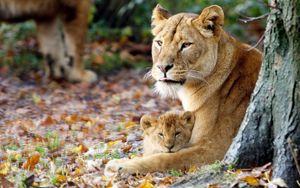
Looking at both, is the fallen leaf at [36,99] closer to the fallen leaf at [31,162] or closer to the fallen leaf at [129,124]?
the fallen leaf at [129,124]

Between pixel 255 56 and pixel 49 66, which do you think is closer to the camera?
pixel 255 56

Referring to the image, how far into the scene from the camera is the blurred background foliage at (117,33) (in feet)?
42.3

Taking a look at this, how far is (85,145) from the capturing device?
7273 millimetres

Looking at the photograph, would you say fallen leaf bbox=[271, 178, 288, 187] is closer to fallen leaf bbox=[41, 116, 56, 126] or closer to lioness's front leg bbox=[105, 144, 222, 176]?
lioness's front leg bbox=[105, 144, 222, 176]

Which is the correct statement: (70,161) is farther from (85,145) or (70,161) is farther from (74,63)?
(74,63)

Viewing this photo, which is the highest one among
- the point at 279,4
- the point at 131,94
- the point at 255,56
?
the point at 279,4

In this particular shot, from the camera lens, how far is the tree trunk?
5.10m

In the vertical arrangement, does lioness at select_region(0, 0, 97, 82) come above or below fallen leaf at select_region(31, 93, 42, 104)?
above

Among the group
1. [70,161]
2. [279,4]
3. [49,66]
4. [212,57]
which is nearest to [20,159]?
[70,161]

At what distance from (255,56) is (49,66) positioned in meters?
5.93

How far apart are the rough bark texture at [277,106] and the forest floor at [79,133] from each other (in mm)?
131

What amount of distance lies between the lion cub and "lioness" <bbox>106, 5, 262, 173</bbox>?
6cm

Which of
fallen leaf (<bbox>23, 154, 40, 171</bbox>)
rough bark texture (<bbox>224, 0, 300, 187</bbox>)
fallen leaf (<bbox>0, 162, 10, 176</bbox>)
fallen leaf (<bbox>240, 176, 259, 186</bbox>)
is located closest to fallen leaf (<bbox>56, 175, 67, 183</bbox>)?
fallen leaf (<bbox>0, 162, 10, 176</bbox>)

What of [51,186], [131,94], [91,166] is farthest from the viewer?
[131,94]
